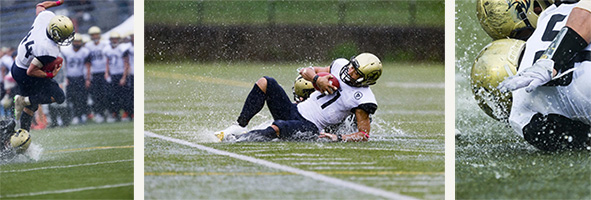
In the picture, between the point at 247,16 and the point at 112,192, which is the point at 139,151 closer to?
the point at 112,192

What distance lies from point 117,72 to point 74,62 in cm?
29

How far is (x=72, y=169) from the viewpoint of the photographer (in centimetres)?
284

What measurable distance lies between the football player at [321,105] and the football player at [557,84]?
0.60m

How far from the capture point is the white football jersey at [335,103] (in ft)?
10.1

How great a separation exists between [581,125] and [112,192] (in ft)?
5.12

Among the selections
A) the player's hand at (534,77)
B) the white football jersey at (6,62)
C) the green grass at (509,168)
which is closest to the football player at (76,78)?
the white football jersey at (6,62)

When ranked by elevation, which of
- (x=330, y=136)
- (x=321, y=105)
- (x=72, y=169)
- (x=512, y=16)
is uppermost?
(x=512, y=16)

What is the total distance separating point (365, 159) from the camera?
2666mm

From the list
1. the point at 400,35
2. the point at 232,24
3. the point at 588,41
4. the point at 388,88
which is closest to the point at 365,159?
the point at 588,41

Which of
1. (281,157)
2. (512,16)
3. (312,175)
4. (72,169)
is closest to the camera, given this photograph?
(312,175)

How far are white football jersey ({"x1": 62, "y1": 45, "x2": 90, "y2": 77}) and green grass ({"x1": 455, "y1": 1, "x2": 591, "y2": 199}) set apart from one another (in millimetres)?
2799

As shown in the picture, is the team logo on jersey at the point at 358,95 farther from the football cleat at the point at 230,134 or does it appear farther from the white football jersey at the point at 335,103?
the football cleat at the point at 230,134

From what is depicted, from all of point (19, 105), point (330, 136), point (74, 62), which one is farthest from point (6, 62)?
point (330, 136)

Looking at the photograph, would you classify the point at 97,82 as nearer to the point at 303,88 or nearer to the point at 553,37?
the point at 303,88
